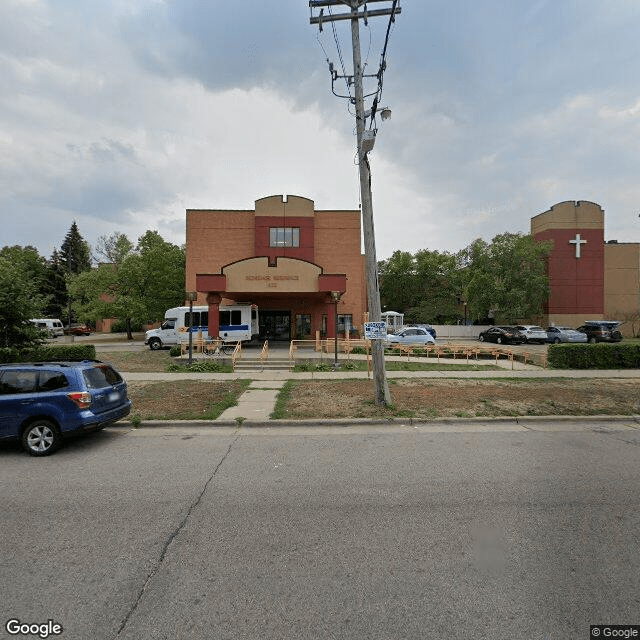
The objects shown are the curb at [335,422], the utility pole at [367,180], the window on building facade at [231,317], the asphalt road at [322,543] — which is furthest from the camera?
the window on building facade at [231,317]

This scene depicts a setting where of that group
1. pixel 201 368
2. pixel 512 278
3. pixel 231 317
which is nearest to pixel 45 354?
pixel 201 368

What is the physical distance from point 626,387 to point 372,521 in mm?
12038

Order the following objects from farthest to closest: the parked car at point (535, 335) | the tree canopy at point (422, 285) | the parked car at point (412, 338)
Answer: the tree canopy at point (422, 285)
the parked car at point (535, 335)
the parked car at point (412, 338)

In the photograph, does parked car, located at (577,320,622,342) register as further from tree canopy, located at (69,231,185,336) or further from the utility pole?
tree canopy, located at (69,231,185,336)

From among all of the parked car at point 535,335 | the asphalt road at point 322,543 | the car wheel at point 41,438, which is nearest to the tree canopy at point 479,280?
the parked car at point 535,335

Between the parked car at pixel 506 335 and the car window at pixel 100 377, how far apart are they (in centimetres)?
3100

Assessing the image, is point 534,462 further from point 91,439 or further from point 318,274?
point 318,274

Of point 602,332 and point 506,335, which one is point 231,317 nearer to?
point 506,335

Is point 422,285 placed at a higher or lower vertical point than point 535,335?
higher

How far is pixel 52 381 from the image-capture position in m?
6.27

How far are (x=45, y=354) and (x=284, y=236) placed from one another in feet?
59.0

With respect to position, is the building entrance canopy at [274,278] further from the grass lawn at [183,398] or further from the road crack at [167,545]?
the road crack at [167,545]

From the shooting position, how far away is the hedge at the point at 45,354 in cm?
1282

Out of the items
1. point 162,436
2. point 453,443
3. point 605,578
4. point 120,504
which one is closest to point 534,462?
point 453,443
